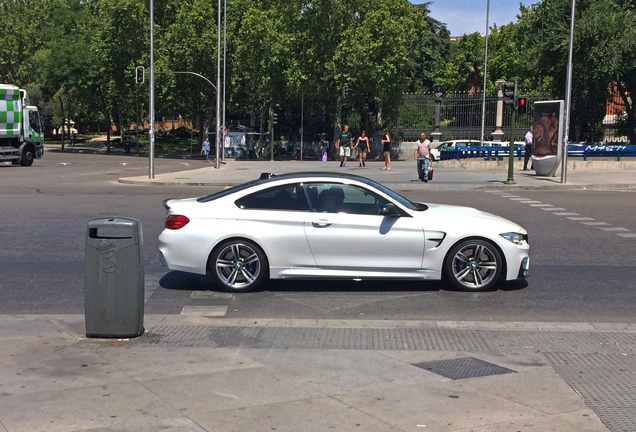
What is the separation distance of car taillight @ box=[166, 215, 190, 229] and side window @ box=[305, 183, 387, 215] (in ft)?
5.13

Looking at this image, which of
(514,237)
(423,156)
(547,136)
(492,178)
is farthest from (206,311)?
(547,136)

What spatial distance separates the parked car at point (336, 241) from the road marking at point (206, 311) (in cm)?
67

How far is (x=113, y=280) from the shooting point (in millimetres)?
6809

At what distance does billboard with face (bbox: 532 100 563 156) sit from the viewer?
28.4 m

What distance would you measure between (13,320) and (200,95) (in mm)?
58927

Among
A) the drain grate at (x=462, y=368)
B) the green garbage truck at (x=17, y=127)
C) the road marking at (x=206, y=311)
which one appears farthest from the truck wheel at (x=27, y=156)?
the drain grate at (x=462, y=368)

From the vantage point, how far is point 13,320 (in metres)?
7.54

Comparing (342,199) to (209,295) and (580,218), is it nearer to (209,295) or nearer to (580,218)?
(209,295)

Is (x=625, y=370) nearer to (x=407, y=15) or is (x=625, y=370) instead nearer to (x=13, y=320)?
(x=13, y=320)

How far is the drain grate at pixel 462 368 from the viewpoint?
5953 millimetres

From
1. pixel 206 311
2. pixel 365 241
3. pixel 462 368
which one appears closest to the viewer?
pixel 462 368

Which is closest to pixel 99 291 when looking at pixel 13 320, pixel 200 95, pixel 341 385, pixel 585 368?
A: pixel 13 320

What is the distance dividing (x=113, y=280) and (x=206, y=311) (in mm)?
1631

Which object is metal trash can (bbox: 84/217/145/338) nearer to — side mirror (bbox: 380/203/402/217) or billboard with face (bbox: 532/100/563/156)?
side mirror (bbox: 380/203/402/217)
